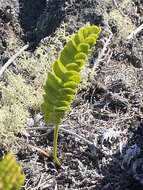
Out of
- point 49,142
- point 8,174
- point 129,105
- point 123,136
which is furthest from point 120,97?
point 8,174

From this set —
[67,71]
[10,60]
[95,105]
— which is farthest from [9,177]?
[10,60]

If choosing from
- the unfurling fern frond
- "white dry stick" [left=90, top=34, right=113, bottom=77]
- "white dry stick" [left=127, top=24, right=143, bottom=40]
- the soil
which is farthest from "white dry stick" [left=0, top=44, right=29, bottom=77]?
the unfurling fern frond

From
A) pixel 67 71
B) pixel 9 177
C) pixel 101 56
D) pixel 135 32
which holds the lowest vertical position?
pixel 9 177

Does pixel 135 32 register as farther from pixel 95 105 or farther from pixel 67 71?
pixel 67 71

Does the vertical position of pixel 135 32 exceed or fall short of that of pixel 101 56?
it exceeds it

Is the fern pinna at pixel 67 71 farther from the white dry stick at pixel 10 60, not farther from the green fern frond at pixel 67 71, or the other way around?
the white dry stick at pixel 10 60

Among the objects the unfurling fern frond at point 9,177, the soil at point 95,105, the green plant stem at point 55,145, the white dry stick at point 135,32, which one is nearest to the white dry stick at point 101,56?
the soil at point 95,105

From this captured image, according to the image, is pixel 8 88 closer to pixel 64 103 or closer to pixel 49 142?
pixel 49 142
